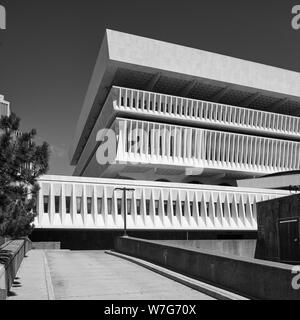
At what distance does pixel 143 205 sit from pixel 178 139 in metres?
15.8

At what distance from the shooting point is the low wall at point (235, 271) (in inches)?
384

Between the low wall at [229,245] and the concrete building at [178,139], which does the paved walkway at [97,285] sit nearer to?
the low wall at [229,245]

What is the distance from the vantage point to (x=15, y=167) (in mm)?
12234

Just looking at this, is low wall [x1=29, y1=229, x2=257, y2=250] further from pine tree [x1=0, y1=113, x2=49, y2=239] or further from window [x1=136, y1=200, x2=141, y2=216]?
pine tree [x1=0, y1=113, x2=49, y2=239]

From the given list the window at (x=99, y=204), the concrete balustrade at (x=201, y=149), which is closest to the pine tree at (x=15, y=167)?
the window at (x=99, y=204)

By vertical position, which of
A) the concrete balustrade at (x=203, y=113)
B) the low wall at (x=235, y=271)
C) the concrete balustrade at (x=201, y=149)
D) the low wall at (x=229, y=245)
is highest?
the concrete balustrade at (x=203, y=113)

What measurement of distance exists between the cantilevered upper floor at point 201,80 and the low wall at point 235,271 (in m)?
39.2

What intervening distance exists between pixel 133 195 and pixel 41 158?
3399 centimetres

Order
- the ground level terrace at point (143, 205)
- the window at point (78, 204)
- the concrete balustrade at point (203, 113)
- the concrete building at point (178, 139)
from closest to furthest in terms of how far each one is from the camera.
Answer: the ground level terrace at point (143, 205) → the window at point (78, 204) → the concrete building at point (178, 139) → the concrete balustrade at point (203, 113)

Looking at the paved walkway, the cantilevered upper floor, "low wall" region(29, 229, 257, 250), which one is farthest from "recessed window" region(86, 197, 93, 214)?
the paved walkway
